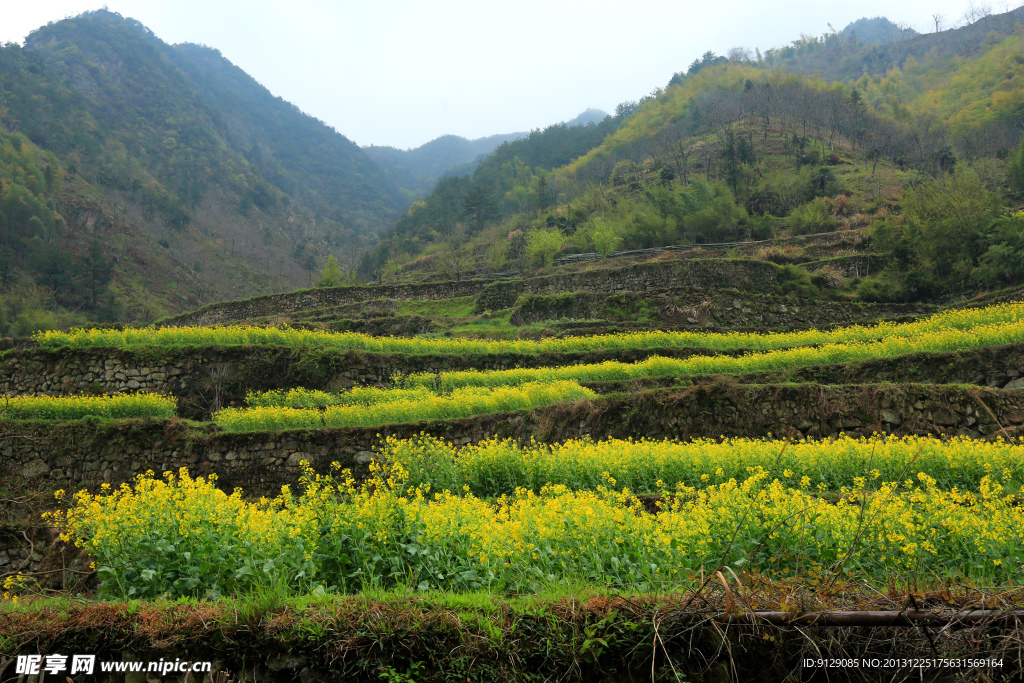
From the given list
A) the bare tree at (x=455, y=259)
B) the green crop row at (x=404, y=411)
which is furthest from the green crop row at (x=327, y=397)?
the bare tree at (x=455, y=259)

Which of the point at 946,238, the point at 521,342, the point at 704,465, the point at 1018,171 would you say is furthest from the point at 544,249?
the point at 704,465

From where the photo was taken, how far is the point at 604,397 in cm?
1213

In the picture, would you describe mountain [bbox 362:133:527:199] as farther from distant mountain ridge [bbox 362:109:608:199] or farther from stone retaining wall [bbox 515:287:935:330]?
stone retaining wall [bbox 515:287:935:330]

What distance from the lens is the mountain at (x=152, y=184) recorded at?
168 ft

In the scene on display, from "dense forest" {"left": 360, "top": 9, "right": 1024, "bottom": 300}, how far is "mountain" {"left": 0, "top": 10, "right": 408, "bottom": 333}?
20976 mm

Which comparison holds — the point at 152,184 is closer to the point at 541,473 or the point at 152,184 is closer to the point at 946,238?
the point at 946,238

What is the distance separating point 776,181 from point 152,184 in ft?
253

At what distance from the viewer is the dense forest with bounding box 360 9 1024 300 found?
2644 cm

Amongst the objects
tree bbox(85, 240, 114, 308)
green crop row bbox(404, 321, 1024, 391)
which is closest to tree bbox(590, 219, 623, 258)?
green crop row bbox(404, 321, 1024, 391)

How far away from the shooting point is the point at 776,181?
161 feet

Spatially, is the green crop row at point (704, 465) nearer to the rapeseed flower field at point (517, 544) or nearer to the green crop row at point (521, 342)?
the rapeseed flower field at point (517, 544)

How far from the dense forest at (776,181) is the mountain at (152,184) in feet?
68.8

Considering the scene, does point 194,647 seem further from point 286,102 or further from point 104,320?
point 286,102

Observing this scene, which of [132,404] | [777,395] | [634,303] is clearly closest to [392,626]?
[777,395]
